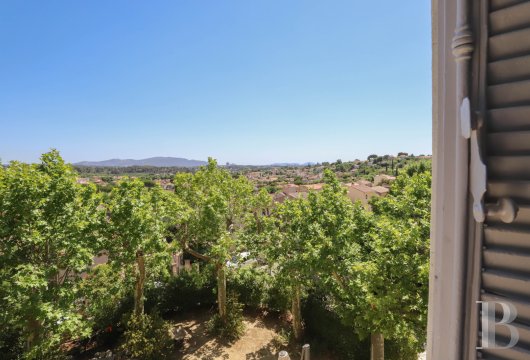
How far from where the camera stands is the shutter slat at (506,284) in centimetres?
101

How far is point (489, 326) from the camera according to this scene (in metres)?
1.09

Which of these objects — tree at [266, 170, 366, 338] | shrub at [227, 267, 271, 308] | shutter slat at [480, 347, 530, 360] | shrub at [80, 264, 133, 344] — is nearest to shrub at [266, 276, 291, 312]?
shrub at [227, 267, 271, 308]

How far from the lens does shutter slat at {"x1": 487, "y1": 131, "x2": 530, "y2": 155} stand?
3.33ft

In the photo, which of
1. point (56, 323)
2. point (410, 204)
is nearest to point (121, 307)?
point (56, 323)

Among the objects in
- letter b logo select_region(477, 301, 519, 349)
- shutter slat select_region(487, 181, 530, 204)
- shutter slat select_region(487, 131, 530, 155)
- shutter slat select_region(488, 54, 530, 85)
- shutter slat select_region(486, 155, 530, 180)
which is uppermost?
shutter slat select_region(488, 54, 530, 85)

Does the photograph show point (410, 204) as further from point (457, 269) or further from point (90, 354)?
point (90, 354)

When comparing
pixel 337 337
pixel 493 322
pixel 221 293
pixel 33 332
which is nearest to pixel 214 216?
pixel 221 293

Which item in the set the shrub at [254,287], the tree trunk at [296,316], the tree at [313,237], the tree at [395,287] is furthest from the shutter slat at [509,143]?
the shrub at [254,287]

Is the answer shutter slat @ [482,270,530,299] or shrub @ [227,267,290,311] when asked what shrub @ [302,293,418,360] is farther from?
shutter slat @ [482,270,530,299]

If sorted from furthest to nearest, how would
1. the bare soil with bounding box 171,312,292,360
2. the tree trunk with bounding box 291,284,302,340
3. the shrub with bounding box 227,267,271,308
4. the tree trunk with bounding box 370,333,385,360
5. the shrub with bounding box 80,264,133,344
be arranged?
1. the shrub with bounding box 227,267,271,308
2. the tree trunk with bounding box 291,284,302,340
3. the bare soil with bounding box 171,312,292,360
4. the shrub with bounding box 80,264,133,344
5. the tree trunk with bounding box 370,333,385,360

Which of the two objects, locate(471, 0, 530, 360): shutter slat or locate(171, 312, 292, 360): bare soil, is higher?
locate(471, 0, 530, 360): shutter slat

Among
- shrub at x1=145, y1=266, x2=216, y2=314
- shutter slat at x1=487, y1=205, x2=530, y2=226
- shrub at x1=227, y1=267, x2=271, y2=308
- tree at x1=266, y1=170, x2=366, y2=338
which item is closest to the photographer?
shutter slat at x1=487, y1=205, x2=530, y2=226

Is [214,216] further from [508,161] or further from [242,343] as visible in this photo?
[508,161]

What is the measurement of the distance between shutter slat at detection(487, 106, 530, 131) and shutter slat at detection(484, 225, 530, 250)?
0.39 m
